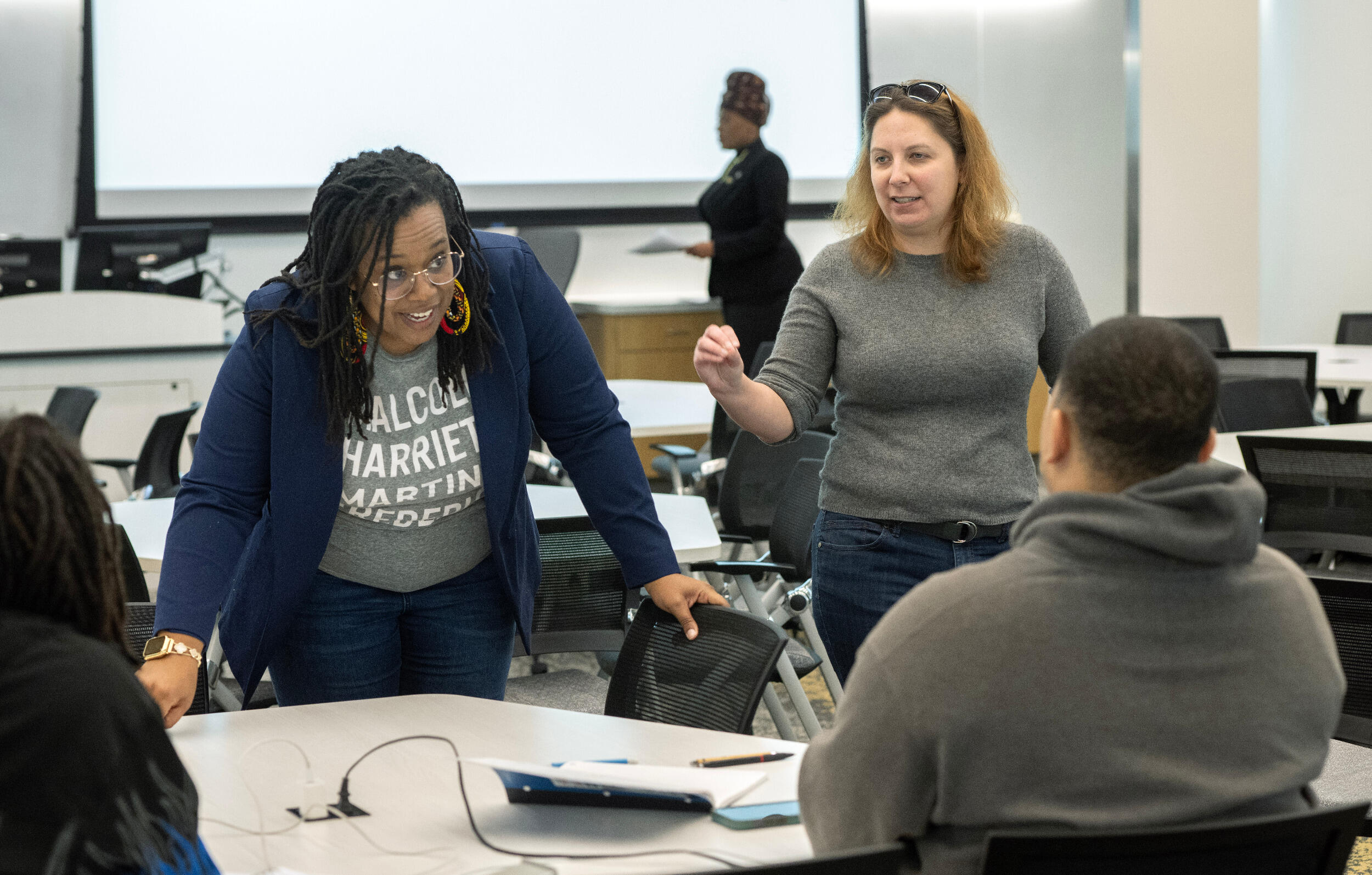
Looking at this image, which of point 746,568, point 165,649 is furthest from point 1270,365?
point 165,649

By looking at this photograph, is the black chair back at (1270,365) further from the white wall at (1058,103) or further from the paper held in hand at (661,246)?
the white wall at (1058,103)

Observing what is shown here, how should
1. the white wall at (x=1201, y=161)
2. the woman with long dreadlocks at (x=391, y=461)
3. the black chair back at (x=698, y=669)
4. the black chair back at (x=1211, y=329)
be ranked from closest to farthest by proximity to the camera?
the black chair back at (x=698, y=669), the woman with long dreadlocks at (x=391, y=461), the black chair back at (x=1211, y=329), the white wall at (x=1201, y=161)

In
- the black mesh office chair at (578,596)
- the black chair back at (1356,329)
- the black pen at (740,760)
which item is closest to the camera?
the black pen at (740,760)

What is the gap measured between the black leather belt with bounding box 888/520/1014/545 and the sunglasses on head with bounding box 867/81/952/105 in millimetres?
661

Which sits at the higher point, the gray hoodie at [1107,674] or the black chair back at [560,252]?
the black chair back at [560,252]

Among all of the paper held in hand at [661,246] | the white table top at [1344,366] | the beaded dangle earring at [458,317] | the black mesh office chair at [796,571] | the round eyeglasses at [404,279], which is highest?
the paper held in hand at [661,246]

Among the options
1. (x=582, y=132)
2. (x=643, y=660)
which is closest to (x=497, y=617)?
(x=643, y=660)

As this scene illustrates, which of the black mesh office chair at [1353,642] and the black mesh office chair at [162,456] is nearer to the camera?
the black mesh office chair at [1353,642]

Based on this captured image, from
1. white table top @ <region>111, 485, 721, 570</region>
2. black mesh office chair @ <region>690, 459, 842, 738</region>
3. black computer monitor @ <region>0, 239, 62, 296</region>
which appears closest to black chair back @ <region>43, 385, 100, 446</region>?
white table top @ <region>111, 485, 721, 570</region>

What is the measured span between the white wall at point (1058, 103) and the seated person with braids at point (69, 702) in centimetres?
833

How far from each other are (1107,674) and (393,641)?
1.19 meters

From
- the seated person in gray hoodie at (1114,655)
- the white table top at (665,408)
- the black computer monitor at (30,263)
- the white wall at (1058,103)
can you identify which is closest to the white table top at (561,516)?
the white table top at (665,408)

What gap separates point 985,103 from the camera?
349 inches

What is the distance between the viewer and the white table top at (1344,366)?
15.5 ft
